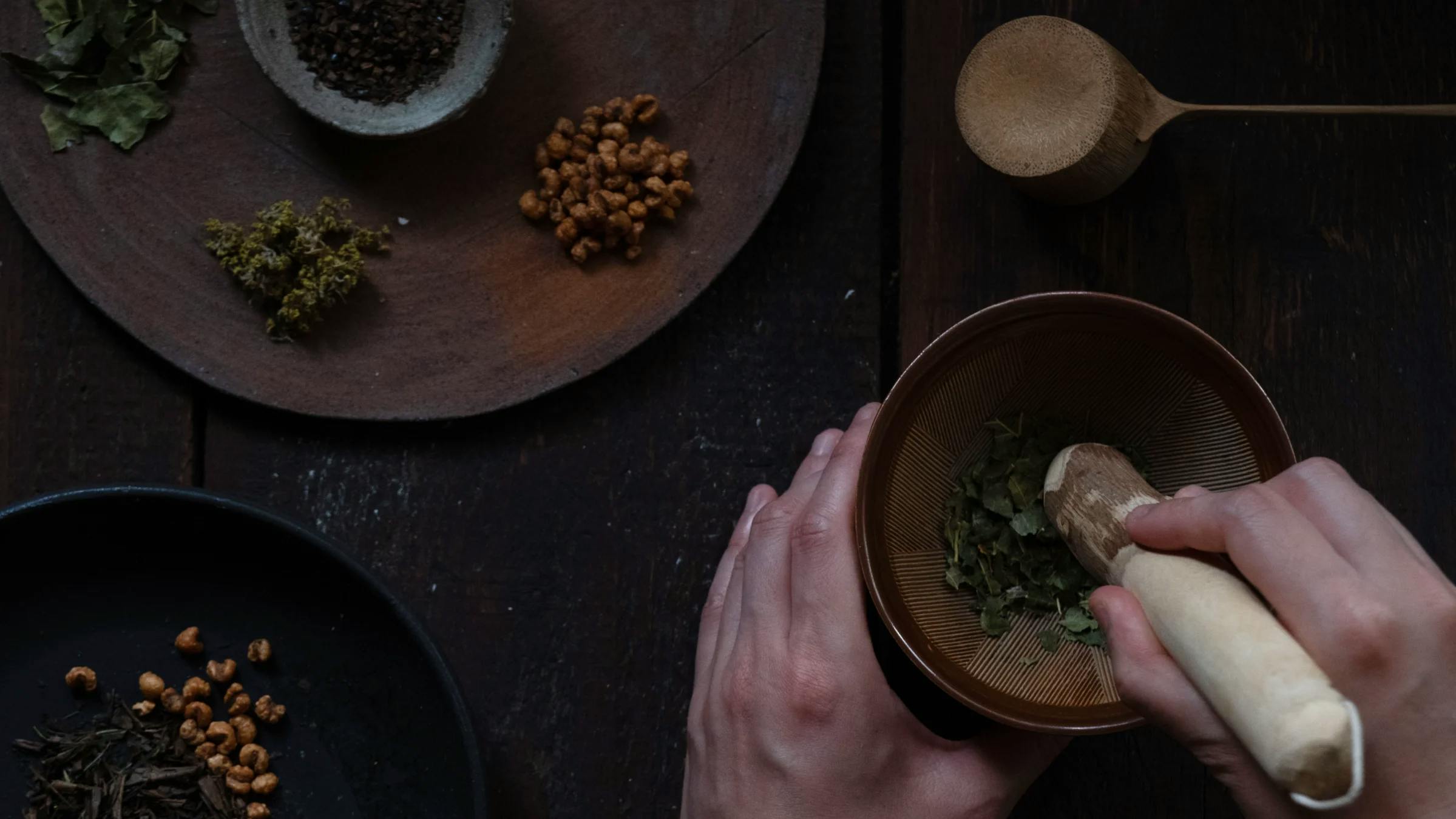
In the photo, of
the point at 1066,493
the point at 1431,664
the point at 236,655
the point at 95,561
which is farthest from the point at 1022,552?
the point at 95,561

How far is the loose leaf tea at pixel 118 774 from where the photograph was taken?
123 cm

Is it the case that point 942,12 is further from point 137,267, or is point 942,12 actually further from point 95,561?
point 95,561

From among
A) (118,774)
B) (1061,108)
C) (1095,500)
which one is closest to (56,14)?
(118,774)

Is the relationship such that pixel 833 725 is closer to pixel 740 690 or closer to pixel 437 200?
pixel 740 690

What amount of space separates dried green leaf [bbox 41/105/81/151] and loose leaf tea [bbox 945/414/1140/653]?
100cm

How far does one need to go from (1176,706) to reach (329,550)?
82 cm

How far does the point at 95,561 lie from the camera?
1241 mm

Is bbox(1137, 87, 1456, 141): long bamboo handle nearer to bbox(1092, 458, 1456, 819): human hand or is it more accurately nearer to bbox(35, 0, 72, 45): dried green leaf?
bbox(1092, 458, 1456, 819): human hand

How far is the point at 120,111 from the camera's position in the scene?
49.2 inches

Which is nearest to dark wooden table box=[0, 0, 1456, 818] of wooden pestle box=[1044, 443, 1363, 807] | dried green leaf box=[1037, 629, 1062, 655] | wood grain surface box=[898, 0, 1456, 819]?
wood grain surface box=[898, 0, 1456, 819]

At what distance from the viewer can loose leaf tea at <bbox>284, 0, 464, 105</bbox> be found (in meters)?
1.27

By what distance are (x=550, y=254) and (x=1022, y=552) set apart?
596 mm

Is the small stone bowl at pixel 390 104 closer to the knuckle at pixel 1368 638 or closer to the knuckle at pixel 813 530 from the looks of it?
the knuckle at pixel 813 530

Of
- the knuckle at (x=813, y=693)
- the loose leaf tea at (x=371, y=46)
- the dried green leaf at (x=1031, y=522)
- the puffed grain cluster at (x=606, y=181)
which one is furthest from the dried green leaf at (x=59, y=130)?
the dried green leaf at (x=1031, y=522)
